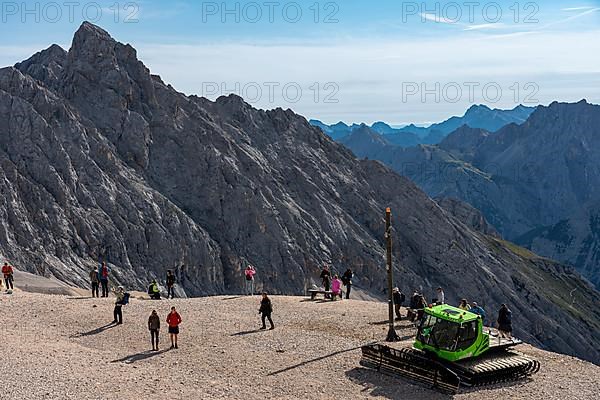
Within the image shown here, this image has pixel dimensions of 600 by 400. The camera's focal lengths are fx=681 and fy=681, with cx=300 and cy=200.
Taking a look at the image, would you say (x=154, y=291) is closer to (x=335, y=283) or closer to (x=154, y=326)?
(x=335, y=283)

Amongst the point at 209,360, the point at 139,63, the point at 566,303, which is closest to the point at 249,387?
the point at 209,360

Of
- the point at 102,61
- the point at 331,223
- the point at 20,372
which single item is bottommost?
the point at 20,372

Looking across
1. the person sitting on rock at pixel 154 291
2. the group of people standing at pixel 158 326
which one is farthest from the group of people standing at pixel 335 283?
the group of people standing at pixel 158 326

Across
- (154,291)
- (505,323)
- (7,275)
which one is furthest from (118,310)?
(505,323)

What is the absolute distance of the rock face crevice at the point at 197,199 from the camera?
8356cm

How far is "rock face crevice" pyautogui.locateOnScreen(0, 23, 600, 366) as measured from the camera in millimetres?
83562

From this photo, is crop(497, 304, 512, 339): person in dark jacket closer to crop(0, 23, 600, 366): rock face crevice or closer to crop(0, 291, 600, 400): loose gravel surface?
crop(0, 291, 600, 400): loose gravel surface

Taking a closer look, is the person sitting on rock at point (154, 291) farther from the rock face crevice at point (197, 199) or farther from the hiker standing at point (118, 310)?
the rock face crevice at point (197, 199)

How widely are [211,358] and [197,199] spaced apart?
76104 mm

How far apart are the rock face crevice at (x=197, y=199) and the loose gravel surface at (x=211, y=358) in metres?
40.1

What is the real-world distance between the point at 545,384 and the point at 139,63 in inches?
3884

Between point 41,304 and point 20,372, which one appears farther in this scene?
point 41,304

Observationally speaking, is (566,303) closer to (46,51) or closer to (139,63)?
(139,63)

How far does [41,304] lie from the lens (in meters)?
35.5
